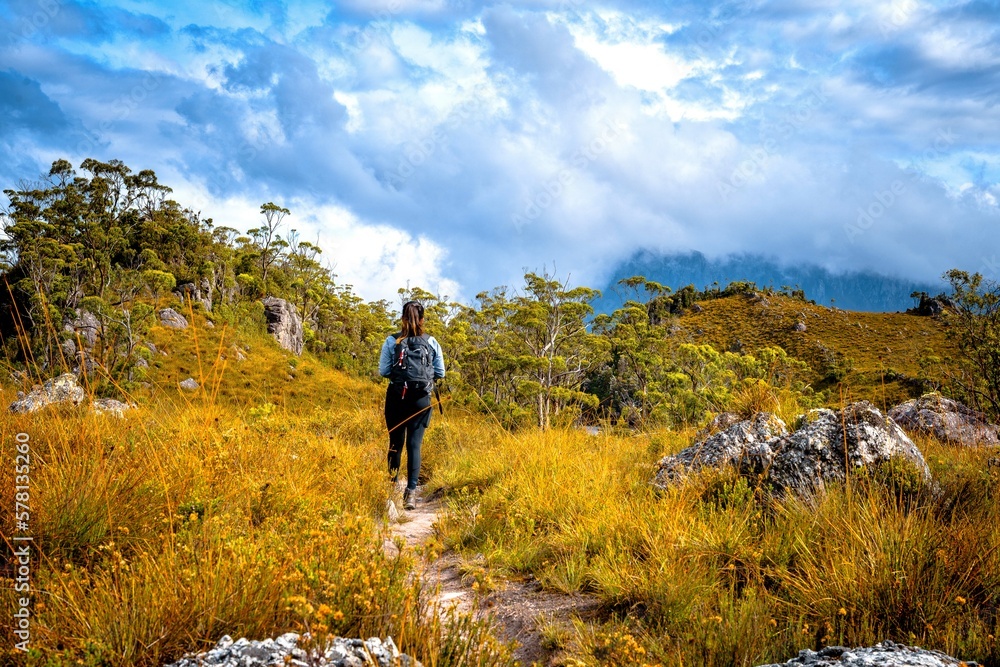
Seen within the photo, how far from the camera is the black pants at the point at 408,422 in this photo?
6.49 meters

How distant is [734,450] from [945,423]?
4073mm

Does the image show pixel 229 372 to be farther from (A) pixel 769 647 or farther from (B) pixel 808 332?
(B) pixel 808 332

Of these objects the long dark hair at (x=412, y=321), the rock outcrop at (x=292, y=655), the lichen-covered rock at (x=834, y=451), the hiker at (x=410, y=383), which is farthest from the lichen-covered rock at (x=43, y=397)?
the lichen-covered rock at (x=834, y=451)

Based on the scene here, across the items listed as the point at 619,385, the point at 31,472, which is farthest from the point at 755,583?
the point at 619,385

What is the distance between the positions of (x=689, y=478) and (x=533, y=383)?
30.2 feet

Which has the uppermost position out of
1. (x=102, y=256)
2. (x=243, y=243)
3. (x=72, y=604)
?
(x=243, y=243)

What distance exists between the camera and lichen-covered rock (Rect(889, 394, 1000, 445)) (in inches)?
276

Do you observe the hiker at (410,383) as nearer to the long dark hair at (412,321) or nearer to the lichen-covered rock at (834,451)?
the long dark hair at (412,321)

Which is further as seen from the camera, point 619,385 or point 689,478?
point 619,385

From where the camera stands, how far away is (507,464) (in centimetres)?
659

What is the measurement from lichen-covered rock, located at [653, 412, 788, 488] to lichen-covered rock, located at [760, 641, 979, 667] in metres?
2.69

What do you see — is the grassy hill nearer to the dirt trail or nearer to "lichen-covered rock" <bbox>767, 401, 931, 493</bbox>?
the dirt trail

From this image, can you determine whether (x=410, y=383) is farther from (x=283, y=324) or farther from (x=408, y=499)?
(x=283, y=324)

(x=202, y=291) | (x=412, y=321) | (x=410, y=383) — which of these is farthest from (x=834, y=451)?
(x=202, y=291)
